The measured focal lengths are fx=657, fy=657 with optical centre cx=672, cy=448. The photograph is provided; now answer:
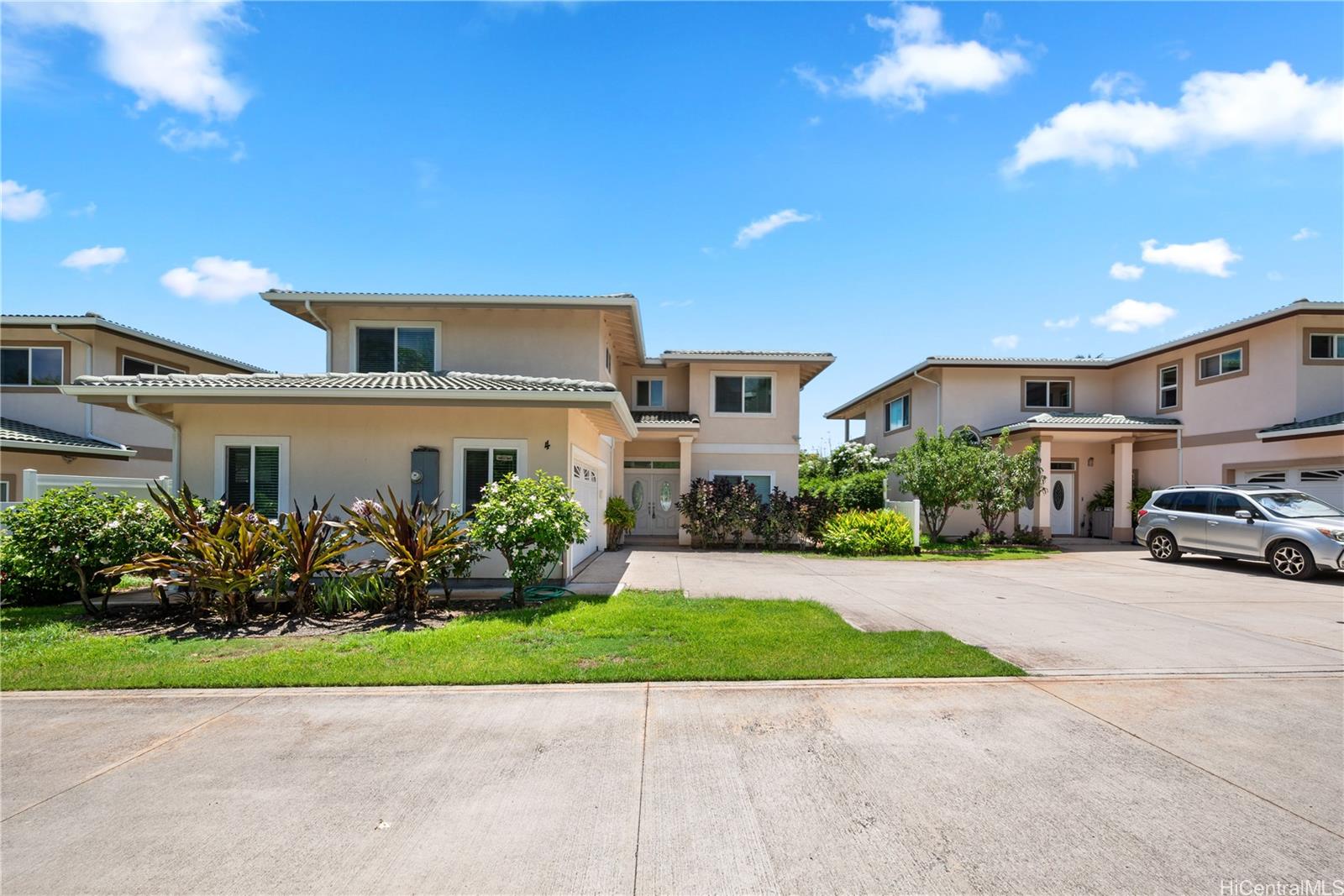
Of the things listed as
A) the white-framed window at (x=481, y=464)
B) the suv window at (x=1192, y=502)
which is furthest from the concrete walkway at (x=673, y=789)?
the suv window at (x=1192, y=502)

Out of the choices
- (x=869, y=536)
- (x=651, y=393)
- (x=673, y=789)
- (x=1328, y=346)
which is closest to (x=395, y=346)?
(x=651, y=393)

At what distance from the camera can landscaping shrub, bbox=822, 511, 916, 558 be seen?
17422 mm

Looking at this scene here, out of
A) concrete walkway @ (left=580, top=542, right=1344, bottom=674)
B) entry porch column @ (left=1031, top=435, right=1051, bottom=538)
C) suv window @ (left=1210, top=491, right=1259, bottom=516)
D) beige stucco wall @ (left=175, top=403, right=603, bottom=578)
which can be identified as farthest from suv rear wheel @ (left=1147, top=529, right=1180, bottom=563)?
beige stucco wall @ (left=175, top=403, right=603, bottom=578)

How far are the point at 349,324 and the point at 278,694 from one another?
11495 millimetres

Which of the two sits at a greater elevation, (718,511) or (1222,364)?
(1222,364)

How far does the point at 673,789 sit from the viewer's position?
400 centimetres

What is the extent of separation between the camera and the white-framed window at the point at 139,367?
1841cm

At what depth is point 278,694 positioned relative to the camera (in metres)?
5.85

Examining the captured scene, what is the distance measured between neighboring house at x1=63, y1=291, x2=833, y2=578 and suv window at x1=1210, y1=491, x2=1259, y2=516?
9774 millimetres

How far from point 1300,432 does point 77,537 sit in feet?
78.6

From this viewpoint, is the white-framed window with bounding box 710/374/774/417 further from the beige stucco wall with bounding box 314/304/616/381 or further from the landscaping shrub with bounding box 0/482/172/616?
the landscaping shrub with bounding box 0/482/172/616

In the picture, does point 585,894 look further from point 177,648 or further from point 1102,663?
point 177,648

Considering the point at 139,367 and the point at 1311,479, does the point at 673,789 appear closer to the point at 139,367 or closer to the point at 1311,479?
the point at 1311,479

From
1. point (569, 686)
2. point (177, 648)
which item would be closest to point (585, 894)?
point (569, 686)
